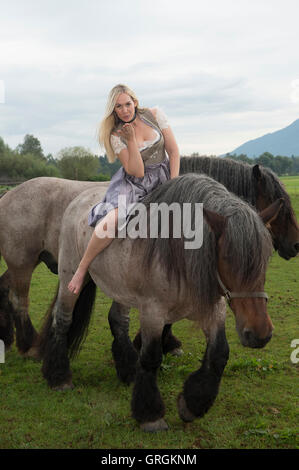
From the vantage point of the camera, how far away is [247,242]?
256cm

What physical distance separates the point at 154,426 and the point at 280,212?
A: 2.81m

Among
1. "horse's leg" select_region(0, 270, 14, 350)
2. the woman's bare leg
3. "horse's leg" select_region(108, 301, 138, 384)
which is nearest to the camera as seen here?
the woman's bare leg

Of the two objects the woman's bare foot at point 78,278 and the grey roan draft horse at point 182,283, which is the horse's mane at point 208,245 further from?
the woman's bare foot at point 78,278

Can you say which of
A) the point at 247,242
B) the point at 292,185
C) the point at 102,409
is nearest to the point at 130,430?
the point at 102,409

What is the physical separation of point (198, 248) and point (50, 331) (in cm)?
237

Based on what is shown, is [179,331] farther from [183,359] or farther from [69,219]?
[69,219]

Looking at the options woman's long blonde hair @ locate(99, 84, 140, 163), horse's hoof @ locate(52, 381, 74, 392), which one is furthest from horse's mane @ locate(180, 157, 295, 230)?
horse's hoof @ locate(52, 381, 74, 392)

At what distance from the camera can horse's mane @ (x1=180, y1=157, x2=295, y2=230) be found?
179 inches

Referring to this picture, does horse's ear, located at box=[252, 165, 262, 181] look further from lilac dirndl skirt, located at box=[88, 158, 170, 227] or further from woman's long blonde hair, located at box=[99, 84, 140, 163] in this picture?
woman's long blonde hair, located at box=[99, 84, 140, 163]

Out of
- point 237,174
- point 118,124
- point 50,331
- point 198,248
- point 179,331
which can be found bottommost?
point 179,331

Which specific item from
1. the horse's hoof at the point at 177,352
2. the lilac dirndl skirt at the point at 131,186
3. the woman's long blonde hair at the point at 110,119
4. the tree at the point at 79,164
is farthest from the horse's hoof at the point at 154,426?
the tree at the point at 79,164

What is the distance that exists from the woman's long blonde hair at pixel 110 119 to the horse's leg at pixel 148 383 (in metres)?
1.47

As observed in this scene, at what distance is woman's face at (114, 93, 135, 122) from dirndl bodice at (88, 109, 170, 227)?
0.17 m

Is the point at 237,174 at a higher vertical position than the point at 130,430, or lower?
higher
